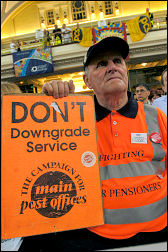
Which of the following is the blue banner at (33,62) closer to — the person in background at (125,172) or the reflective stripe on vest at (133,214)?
the person in background at (125,172)

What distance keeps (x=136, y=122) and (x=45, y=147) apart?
0.47 meters

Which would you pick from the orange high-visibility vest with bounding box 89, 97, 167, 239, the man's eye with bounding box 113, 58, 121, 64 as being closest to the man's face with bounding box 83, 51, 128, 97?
the man's eye with bounding box 113, 58, 121, 64

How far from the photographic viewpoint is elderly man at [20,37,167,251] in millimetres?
821

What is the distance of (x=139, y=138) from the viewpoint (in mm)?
895

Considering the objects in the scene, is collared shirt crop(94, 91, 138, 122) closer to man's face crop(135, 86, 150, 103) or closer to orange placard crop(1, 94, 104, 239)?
orange placard crop(1, 94, 104, 239)

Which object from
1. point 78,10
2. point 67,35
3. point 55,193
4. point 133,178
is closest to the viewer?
point 55,193

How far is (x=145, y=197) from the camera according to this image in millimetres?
827

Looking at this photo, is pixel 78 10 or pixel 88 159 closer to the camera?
pixel 88 159

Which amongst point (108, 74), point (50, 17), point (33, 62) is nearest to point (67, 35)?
point (33, 62)

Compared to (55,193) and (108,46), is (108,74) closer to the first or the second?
(108,46)

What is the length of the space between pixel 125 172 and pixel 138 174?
2.3 inches

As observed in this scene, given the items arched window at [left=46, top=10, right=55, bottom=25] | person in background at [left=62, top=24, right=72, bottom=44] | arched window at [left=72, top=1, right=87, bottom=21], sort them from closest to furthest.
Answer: person in background at [left=62, top=24, right=72, bottom=44] → arched window at [left=72, top=1, right=87, bottom=21] → arched window at [left=46, top=10, right=55, bottom=25]

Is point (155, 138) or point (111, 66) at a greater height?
point (111, 66)

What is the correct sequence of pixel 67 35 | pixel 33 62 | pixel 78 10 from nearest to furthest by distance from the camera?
pixel 33 62 → pixel 67 35 → pixel 78 10
